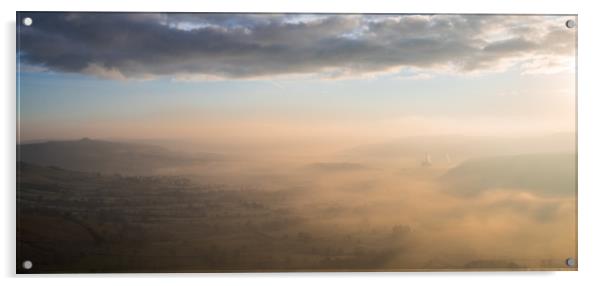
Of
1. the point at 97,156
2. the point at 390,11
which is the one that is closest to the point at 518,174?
the point at 390,11

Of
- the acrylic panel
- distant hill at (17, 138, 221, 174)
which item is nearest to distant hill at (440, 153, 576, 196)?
the acrylic panel

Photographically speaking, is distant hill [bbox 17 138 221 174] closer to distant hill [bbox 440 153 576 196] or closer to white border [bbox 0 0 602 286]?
white border [bbox 0 0 602 286]

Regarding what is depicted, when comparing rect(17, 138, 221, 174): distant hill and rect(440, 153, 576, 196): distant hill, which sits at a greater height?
rect(17, 138, 221, 174): distant hill

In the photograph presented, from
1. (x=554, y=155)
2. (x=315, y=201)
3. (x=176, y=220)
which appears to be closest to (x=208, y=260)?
(x=176, y=220)

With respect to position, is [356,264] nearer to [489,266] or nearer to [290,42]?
[489,266]

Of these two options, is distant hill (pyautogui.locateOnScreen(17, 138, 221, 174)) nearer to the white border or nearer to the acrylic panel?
the acrylic panel

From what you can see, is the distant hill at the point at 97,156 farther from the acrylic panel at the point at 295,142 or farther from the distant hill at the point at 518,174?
the distant hill at the point at 518,174
